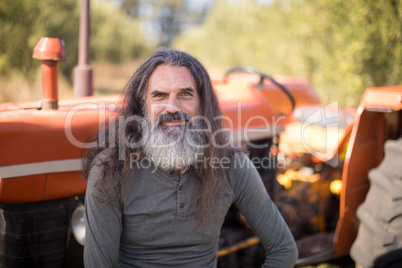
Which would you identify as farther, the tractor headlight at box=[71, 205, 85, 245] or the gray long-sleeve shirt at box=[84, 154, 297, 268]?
the tractor headlight at box=[71, 205, 85, 245]

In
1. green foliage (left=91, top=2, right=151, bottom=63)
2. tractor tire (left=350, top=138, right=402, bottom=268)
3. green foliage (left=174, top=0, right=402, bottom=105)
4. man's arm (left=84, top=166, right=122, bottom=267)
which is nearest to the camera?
man's arm (left=84, top=166, right=122, bottom=267)

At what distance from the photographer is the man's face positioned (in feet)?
5.89

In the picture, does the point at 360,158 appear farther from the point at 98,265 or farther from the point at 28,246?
the point at 28,246

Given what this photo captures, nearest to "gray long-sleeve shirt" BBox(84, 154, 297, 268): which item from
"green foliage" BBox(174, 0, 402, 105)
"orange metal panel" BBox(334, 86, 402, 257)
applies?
"orange metal panel" BBox(334, 86, 402, 257)

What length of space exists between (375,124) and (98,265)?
194 cm

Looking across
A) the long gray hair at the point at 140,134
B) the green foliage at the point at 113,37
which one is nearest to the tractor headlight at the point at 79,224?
the long gray hair at the point at 140,134

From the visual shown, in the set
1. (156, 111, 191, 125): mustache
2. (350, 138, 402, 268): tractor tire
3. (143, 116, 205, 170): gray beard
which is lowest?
(350, 138, 402, 268): tractor tire

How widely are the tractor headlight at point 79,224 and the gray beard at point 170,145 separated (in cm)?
50

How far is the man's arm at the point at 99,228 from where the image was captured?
1.64m

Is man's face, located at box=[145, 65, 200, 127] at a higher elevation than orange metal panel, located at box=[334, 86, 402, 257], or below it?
higher

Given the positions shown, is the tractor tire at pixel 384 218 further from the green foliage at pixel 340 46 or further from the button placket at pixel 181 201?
the green foliage at pixel 340 46

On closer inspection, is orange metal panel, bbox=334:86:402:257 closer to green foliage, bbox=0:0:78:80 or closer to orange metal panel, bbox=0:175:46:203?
orange metal panel, bbox=0:175:46:203

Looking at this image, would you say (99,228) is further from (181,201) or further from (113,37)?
(113,37)

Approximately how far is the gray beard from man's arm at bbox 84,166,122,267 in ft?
0.83
